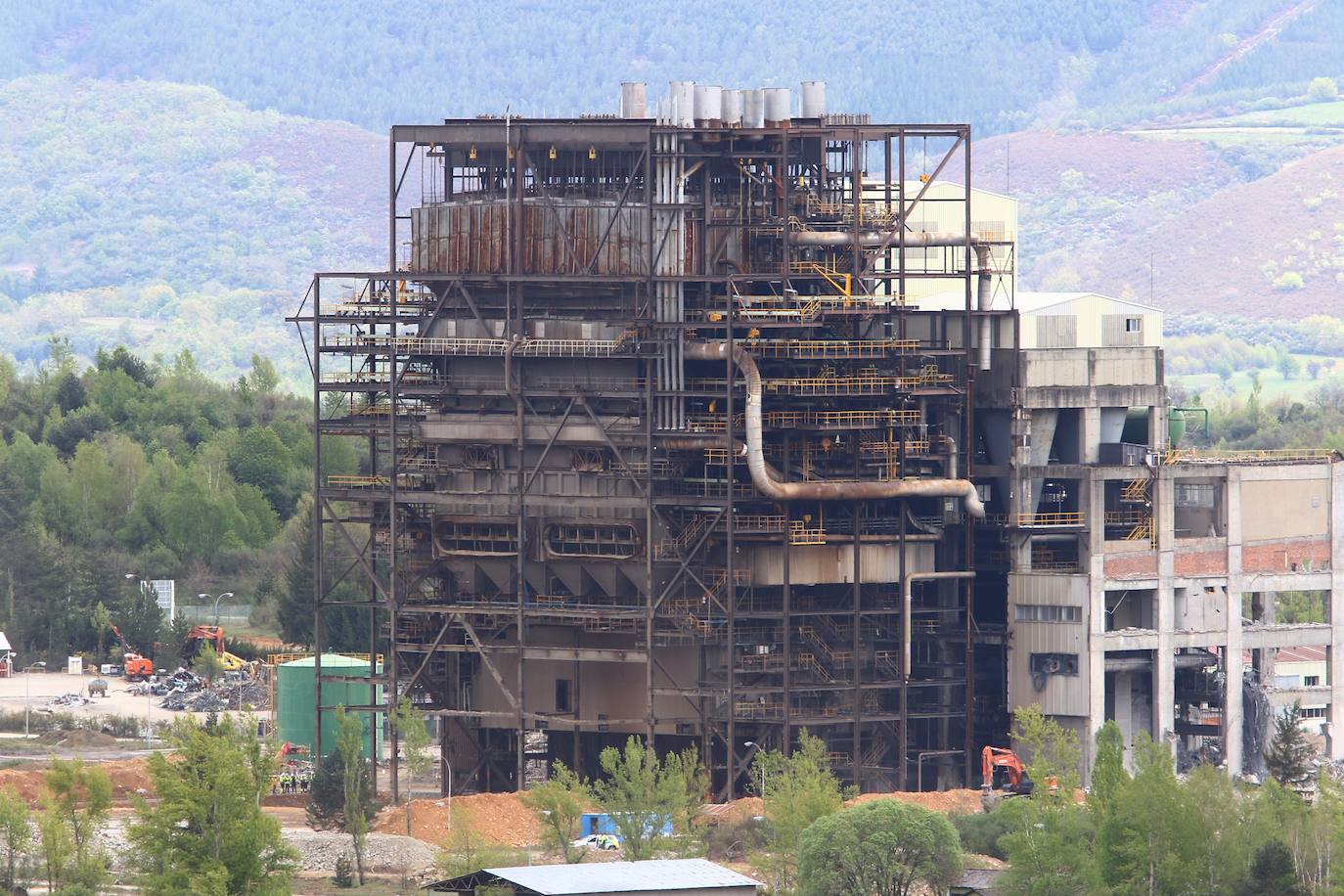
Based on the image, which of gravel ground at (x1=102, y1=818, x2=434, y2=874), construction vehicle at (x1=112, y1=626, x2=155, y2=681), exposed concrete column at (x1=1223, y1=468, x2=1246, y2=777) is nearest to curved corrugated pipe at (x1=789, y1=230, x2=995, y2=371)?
exposed concrete column at (x1=1223, y1=468, x2=1246, y2=777)

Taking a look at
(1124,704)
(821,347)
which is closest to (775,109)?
(821,347)

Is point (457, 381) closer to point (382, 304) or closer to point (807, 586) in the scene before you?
point (382, 304)

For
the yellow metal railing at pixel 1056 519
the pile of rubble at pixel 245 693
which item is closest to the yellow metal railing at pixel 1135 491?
the yellow metal railing at pixel 1056 519

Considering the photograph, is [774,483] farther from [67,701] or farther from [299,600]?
[299,600]

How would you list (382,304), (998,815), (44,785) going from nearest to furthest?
(998,815) → (44,785) → (382,304)

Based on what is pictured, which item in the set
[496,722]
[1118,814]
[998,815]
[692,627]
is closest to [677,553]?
[692,627]

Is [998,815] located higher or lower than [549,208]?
lower

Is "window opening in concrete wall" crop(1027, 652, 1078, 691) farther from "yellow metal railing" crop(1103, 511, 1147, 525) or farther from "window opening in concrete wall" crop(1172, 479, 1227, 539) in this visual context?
"window opening in concrete wall" crop(1172, 479, 1227, 539)

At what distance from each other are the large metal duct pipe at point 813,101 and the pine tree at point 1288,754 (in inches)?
1168

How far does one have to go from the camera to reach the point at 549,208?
391 feet

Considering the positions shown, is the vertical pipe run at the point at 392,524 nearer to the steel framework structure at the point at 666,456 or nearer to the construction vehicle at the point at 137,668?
the steel framework structure at the point at 666,456

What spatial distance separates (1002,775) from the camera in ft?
398

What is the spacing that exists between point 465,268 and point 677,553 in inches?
551

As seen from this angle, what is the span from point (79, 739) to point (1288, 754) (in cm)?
5347
